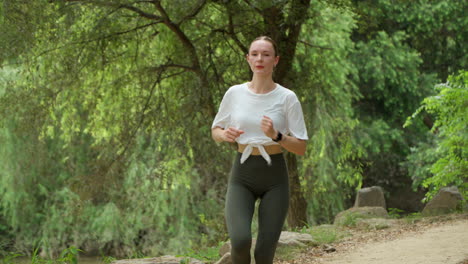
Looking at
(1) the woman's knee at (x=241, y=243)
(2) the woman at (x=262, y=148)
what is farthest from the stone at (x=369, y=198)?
(1) the woman's knee at (x=241, y=243)

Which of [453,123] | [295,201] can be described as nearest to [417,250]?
[453,123]

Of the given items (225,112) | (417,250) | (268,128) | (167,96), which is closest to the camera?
(268,128)

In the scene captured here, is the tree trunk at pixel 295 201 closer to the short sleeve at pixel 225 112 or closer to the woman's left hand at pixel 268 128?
the short sleeve at pixel 225 112

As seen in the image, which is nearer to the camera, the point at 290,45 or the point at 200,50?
the point at 290,45

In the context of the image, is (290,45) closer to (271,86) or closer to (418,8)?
(271,86)

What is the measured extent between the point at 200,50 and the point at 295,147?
803 centimetres

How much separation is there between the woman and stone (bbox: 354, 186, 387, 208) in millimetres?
8014

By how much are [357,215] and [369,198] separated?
1603 mm

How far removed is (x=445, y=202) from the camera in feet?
37.2

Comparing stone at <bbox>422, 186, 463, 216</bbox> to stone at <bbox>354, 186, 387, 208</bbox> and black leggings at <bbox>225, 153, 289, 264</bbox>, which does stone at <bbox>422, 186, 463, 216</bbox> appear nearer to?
stone at <bbox>354, 186, 387, 208</bbox>

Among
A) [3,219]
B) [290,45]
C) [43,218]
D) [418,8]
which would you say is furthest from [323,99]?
[3,219]

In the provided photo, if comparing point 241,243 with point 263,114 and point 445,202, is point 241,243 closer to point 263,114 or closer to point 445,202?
point 263,114

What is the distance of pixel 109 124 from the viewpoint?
42.4 feet

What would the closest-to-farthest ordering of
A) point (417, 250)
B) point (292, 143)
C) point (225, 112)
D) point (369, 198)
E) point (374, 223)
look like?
point (292, 143) → point (225, 112) → point (417, 250) → point (374, 223) → point (369, 198)
